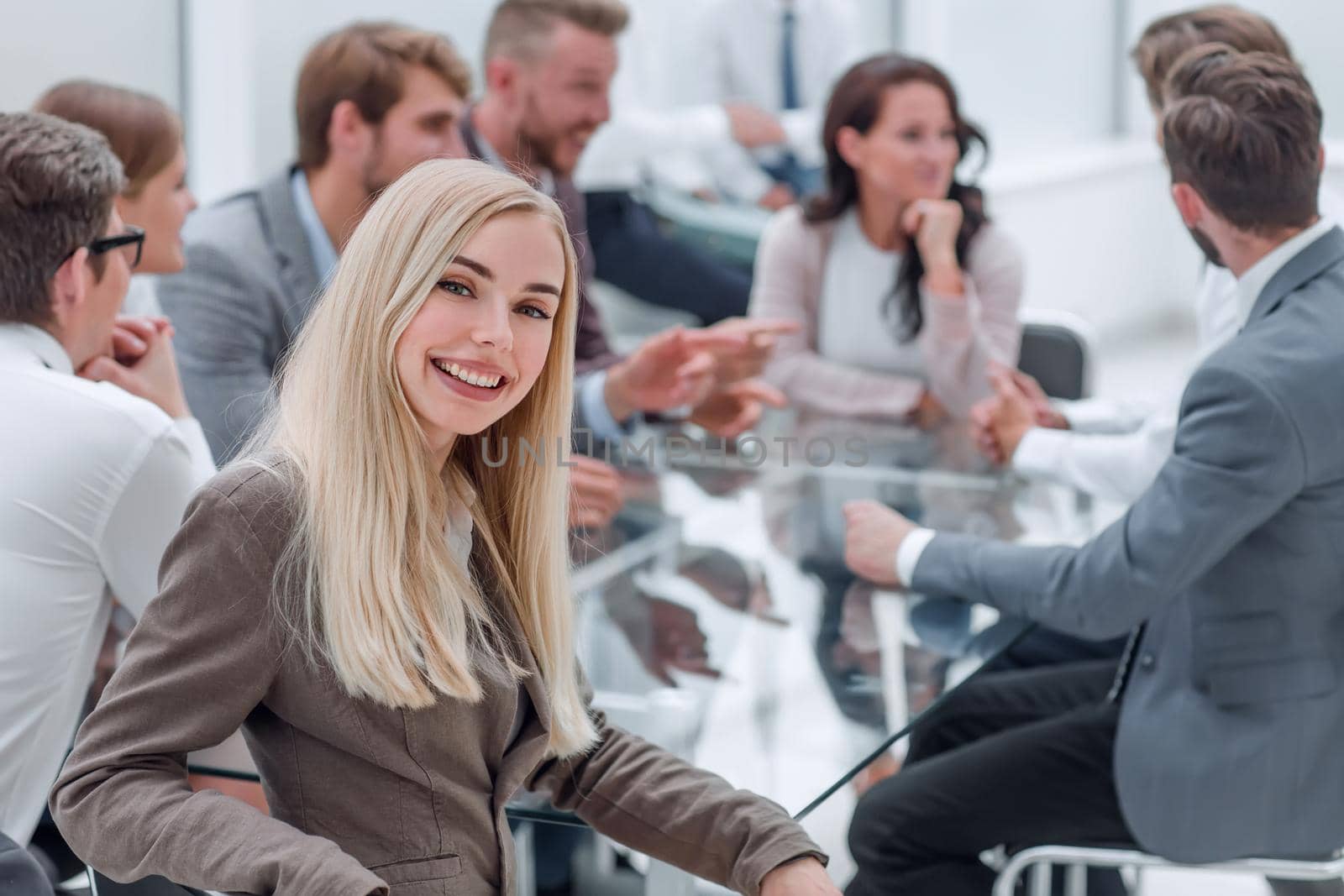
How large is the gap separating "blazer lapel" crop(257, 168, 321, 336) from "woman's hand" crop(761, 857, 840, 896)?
58.9 inches

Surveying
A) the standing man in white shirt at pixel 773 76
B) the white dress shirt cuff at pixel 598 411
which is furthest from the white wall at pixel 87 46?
the standing man in white shirt at pixel 773 76

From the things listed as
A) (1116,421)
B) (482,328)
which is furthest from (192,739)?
(1116,421)

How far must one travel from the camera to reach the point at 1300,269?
1887 millimetres

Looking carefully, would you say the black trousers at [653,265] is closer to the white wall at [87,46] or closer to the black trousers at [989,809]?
the white wall at [87,46]

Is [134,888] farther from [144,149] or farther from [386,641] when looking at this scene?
[144,149]

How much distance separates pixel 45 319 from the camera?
1.71 meters

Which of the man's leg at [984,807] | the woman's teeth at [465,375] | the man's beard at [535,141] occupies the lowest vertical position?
the man's leg at [984,807]

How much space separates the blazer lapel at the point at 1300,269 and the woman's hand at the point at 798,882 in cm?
95

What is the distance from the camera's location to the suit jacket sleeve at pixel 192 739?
1.15 metres

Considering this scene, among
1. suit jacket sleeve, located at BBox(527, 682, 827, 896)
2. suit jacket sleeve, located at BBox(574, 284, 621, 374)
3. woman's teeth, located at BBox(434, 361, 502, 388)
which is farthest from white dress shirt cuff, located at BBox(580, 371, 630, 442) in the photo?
woman's teeth, located at BBox(434, 361, 502, 388)

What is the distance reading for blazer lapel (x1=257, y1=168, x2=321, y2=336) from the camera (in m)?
2.55

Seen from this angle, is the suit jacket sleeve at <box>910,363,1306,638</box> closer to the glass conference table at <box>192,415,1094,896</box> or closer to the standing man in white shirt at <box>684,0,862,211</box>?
the glass conference table at <box>192,415,1094,896</box>

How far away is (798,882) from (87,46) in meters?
2.73

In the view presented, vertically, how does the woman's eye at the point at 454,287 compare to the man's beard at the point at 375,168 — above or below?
above
